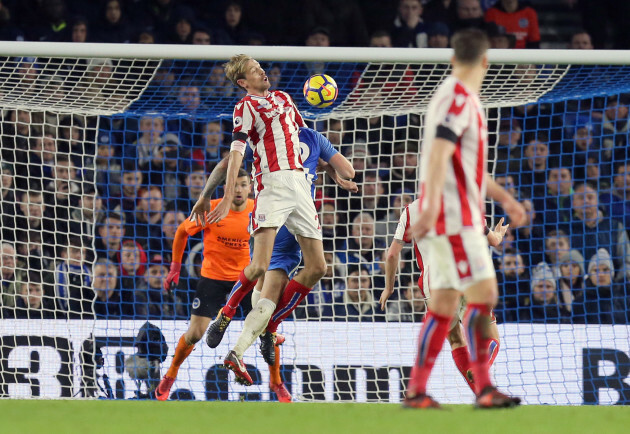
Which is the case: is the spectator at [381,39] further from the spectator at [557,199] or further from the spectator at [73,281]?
the spectator at [73,281]

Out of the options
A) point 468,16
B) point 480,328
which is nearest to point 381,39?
point 468,16

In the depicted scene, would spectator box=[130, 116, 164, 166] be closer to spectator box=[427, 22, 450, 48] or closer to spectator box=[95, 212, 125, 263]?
spectator box=[95, 212, 125, 263]

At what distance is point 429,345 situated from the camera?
4230mm

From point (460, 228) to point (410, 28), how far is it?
7.81 meters

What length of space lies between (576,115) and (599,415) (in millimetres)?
6235

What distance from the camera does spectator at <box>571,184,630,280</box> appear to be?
370 inches

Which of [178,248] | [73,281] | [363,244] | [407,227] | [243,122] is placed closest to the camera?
[243,122]

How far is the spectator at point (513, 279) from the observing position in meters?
9.23

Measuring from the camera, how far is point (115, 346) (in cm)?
838

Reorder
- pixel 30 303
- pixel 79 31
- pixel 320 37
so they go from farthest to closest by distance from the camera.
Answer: pixel 320 37 < pixel 79 31 < pixel 30 303

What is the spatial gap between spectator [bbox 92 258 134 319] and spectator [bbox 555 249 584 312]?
4.12 m

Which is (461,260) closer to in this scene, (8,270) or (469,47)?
(469,47)

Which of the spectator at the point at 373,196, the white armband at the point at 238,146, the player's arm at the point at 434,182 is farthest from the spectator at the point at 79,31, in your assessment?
the player's arm at the point at 434,182

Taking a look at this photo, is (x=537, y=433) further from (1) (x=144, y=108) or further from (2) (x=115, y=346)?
(1) (x=144, y=108)
